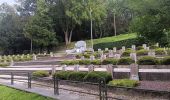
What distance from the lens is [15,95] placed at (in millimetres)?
19516

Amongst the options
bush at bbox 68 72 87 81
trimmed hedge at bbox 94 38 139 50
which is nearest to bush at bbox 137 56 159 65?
bush at bbox 68 72 87 81

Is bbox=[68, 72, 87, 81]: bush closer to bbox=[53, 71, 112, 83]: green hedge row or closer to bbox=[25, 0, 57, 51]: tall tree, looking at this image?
bbox=[53, 71, 112, 83]: green hedge row

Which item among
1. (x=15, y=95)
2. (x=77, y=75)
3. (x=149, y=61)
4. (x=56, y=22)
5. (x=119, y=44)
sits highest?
(x=56, y=22)

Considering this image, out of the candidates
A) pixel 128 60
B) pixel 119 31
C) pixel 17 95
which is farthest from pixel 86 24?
pixel 17 95

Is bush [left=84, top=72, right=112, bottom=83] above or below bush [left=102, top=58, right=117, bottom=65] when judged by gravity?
below

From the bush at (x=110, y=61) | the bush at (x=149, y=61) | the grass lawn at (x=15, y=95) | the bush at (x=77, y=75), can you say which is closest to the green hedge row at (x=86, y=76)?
the bush at (x=77, y=75)

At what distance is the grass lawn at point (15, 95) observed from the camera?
17.4m

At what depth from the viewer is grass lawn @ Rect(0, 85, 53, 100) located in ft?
57.2

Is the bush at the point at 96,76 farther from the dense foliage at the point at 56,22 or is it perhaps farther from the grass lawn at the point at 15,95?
the dense foliage at the point at 56,22

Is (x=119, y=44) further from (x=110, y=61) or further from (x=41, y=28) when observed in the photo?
(x=110, y=61)

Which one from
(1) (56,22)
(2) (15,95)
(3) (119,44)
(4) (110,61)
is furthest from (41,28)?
(2) (15,95)

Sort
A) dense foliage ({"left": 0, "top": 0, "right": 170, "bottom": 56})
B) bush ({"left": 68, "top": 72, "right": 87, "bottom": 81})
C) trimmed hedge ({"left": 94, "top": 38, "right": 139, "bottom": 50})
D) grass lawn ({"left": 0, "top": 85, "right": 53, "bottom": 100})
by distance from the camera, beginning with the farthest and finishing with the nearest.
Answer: dense foliage ({"left": 0, "top": 0, "right": 170, "bottom": 56}) → trimmed hedge ({"left": 94, "top": 38, "right": 139, "bottom": 50}) → bush ({"left": 68, "top": 72, "right": 87, "bottom": 81}) → grass lawn ({"left": 0, "top": 85, "right": 53, "bottom": 100})

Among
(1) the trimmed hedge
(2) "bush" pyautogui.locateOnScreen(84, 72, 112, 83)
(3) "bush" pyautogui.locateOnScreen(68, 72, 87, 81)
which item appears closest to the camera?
(2) "bush" pyautogui.locateOnScreen(84, 72, 112, 83)

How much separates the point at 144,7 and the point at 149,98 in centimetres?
409
